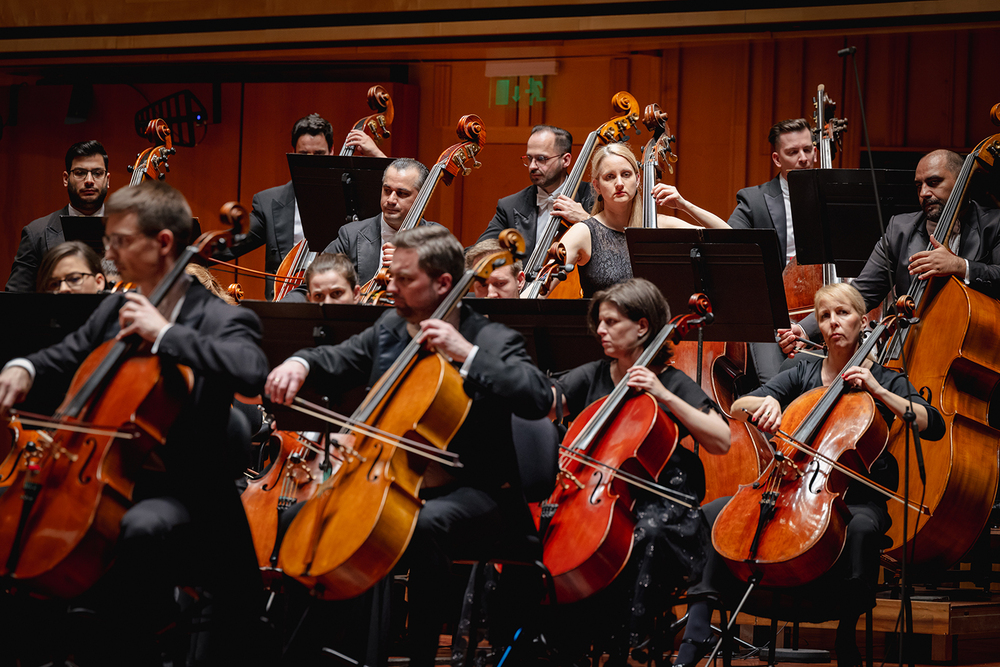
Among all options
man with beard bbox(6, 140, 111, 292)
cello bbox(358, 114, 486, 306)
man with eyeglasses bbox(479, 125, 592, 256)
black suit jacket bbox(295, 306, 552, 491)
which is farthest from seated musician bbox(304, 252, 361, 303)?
man with beard bbox(6, 140, 111, 292)

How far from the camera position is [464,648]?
8.57 feet

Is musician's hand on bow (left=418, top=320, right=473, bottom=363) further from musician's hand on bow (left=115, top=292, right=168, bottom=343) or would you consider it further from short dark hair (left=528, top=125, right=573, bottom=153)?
short dark hair (left=528, top=125, right=573, bottom=153)

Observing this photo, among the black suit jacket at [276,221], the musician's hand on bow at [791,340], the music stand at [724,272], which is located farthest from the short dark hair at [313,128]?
the musician's hand on bow at [791,340]

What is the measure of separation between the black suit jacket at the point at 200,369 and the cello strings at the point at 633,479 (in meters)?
0.83

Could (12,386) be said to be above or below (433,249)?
below

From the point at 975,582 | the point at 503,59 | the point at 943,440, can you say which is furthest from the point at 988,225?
the point at 503,59

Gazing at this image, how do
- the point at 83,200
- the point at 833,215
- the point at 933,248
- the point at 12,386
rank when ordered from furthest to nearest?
the point at 83,200, the point at 833,215, the point at 933,248, the point at 12,386

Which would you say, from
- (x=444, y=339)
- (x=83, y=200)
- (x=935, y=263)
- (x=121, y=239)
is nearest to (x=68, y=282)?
(x=121, y=239)

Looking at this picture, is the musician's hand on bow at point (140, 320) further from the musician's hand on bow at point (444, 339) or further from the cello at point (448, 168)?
the cello at point (448, 168)

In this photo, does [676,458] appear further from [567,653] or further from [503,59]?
[503,59]

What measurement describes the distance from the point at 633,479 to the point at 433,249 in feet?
2.36

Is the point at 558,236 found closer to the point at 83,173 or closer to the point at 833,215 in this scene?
the point at 833,215

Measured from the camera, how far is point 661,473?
277 cm

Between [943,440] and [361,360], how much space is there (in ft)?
6.29
